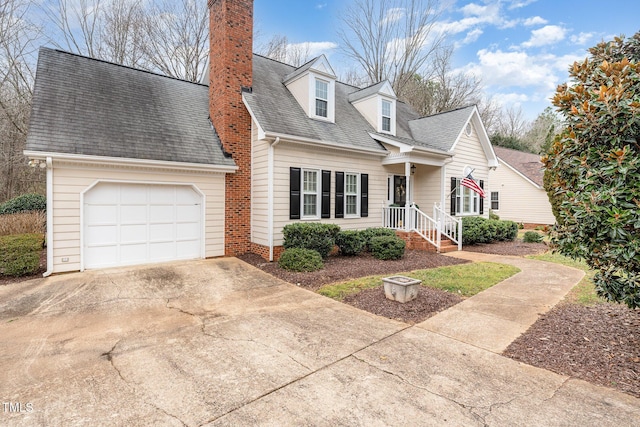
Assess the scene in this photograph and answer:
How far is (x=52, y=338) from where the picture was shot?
4.32m

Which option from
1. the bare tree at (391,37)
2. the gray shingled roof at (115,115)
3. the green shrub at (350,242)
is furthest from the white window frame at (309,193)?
the bare tree at (391,37)

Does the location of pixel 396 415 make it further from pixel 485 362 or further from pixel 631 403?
pixel 631 403

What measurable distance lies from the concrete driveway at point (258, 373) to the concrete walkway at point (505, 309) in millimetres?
341

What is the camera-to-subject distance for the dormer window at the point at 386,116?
13070mm

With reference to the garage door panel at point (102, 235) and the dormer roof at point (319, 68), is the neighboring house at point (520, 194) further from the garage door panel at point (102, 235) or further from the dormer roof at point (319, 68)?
the garage door panel at point (102, 235)

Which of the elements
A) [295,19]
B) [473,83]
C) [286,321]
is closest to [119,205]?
[286,321]

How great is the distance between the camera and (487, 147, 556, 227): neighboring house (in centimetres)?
2042

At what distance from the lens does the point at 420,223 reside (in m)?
11.8

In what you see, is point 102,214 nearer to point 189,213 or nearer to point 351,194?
point 189,213

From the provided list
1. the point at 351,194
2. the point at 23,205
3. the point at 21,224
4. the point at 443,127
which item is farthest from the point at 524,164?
the point at 23,205

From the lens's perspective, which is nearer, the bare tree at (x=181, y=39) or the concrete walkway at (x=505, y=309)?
the concrete walkway at (x=505, y=309)

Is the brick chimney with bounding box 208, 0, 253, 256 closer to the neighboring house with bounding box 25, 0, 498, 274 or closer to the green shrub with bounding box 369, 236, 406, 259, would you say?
the neighboring house with bounding box 25, 0, 498, 274

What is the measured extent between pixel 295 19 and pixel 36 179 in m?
16.4

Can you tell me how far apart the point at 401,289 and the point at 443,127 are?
10816 mm
